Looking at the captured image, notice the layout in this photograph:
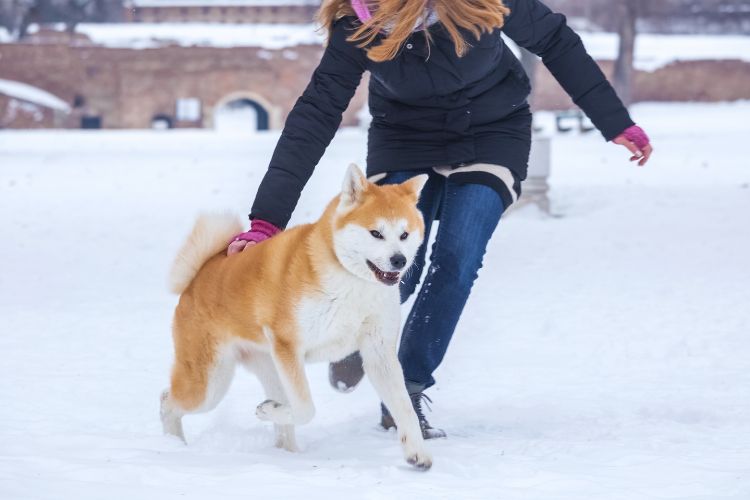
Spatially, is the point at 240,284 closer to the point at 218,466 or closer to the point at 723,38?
the point at 218,466

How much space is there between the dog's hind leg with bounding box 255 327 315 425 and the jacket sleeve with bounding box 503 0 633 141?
1344 mm

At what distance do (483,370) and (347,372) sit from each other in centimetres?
172

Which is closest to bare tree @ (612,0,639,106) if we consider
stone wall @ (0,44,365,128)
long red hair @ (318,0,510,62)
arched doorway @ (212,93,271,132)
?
stone wall @ (0,44,365,128)

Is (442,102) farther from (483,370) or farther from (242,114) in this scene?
(242,114)

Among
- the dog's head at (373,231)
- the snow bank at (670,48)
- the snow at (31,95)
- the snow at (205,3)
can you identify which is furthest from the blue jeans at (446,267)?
the snow at (205,3)

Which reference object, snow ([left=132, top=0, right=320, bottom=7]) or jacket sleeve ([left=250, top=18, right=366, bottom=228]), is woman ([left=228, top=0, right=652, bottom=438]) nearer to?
jacket sleeve ([left=250, top=18, right=366, bottom=228])

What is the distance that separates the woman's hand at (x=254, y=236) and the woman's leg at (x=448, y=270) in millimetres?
575

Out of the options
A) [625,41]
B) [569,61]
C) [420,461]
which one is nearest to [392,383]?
[420,461]

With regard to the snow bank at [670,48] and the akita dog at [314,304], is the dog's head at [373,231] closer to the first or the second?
the akita dog at [314,304]

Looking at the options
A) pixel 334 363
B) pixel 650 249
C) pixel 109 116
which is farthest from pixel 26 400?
pixel 109 116

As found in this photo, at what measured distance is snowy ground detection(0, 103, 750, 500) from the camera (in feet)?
11.1

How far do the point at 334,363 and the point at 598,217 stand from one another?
795 centimetres

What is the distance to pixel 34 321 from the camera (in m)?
7.18

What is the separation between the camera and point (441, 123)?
396 centimetres
